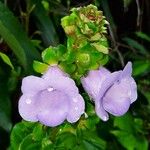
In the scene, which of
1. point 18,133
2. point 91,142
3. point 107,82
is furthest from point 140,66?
point 107,82

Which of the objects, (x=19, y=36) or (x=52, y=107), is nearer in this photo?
(x=52, y=107)

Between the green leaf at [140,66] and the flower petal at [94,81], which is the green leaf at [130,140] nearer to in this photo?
the green leaf at [140,66]

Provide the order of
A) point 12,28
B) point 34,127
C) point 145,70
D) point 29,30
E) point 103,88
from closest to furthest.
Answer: point 103,88 < point 34,127 < point 12,28 < point 29,30 < point 145,70

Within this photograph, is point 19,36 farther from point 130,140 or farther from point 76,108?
point 130,140


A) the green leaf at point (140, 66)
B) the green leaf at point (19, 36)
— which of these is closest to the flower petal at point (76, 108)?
the green leaf at point (19, 36)

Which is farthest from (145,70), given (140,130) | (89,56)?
(89,56)

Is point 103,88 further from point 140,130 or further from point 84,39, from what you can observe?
point 140,130
